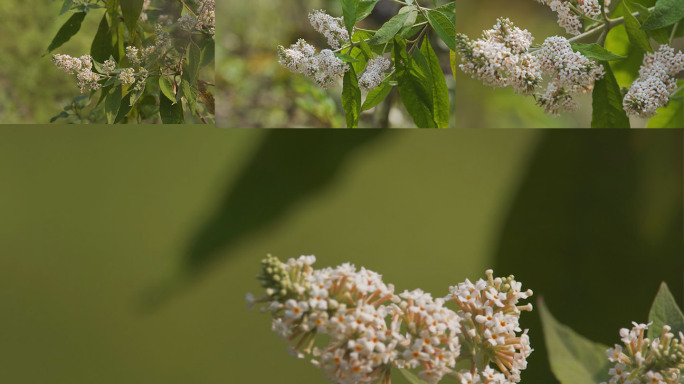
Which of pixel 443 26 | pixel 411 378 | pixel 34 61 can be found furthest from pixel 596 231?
pixel 34 61

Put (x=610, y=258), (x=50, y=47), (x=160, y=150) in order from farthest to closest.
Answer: (x=610, y=258), (x=160, y=150), (x=50, y=47)

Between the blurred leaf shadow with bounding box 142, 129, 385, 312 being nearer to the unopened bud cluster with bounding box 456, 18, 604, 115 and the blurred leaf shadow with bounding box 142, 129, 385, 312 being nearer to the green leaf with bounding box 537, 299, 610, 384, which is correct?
the unopened bud cluster with bounding box 456, 18, 604, 115

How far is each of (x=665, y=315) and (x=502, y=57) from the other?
72 centimetres

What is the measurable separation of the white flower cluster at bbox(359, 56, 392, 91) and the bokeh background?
39cm

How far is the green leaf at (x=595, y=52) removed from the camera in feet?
5.05

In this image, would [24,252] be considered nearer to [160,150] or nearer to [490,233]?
[160,150]

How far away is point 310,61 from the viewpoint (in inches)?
60.8

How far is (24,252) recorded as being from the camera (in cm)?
160

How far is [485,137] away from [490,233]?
26 centimetres

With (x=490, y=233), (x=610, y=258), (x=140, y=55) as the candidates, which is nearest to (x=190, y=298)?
(x=140, y=55)

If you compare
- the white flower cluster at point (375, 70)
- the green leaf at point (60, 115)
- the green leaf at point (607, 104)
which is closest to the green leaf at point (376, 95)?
the white flower cluster at point (375, 70)

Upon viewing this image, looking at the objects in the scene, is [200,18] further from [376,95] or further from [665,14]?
[665,14]

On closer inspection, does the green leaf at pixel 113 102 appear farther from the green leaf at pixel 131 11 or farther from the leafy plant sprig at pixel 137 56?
the green leaf at pixel 131 11

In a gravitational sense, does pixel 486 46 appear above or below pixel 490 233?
above
